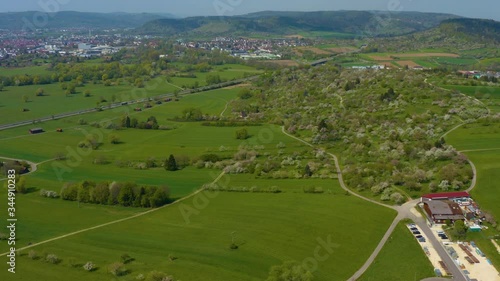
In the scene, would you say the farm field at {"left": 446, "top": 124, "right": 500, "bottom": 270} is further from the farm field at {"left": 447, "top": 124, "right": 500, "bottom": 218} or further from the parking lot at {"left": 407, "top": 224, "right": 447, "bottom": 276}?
the parking lot at {"left": 407, "top": 224, "right": 447, "bottom": 276}

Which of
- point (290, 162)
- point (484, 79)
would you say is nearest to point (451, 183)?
point (290, 162)

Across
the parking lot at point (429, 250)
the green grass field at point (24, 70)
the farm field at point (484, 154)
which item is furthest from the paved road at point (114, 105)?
the parking lot at point (429, 250)

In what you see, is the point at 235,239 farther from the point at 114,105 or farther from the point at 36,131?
the point at 114,105

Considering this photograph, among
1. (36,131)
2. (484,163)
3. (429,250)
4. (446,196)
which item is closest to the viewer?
(429,250)

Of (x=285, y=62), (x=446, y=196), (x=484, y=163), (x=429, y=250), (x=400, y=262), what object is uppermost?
(x=285, y=62)

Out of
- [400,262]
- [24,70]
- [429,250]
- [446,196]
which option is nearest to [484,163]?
[446,196]

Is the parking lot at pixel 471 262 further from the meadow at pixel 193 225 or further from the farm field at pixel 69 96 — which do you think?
the farm field at pixel 69 96

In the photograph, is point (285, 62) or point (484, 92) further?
point (285, 62)
